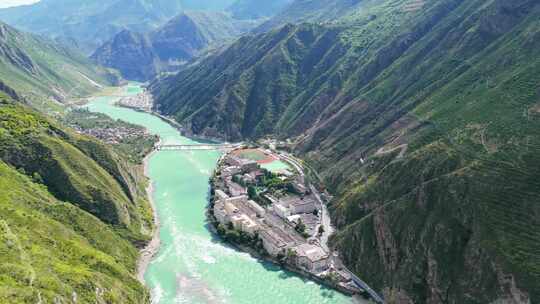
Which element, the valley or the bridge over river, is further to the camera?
the bridge over river

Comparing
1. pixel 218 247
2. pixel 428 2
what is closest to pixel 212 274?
pixel 218 247

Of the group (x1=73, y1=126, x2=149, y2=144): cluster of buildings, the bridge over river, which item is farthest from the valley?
(x1=73, y1=126, x2=149, y2=144): cluster of buildings

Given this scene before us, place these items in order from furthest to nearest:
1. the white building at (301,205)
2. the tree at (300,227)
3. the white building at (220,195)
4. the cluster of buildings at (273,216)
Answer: the white building at (220,195)
the white building at (301,205)
the tree at (300,227)
the cluster of buildings at (273,216)

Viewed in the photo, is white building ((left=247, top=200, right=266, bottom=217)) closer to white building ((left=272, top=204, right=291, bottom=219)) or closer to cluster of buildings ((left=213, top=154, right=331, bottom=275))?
cluster of buildings ((left=213, top=154, right=331, bottom=275))

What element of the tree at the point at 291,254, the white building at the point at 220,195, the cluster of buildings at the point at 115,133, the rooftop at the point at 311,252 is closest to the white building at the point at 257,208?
the white building at the point at 220,195

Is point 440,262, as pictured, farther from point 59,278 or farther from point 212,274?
point 59,278

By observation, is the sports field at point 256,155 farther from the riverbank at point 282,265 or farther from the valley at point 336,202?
the riverbank at point 282,265

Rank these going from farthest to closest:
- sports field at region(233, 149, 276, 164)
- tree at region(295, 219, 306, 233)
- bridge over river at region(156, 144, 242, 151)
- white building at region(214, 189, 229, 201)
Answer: bridge over river at region(156, 144, 242, 151) → sports field at region(233, 149, 276, 164) → white building at region(214, 189, 229, 201) → tree at region(295, 219, 306, 233)
